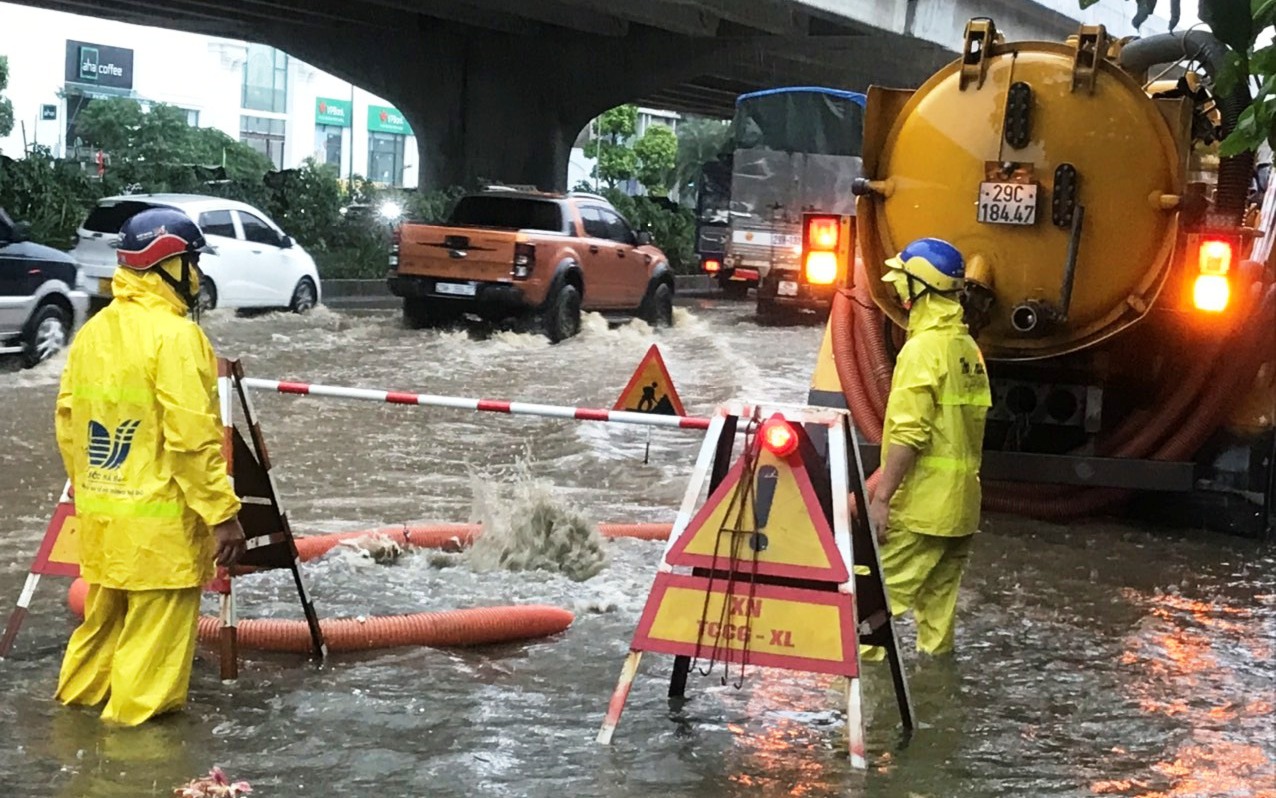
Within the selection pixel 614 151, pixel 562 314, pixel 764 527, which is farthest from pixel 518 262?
pixel 614 151

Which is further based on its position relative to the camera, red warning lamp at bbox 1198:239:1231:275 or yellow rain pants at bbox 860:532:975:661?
red warning lamp at bbox 1198:239:1231:275

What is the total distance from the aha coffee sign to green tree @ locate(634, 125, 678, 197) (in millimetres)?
19778

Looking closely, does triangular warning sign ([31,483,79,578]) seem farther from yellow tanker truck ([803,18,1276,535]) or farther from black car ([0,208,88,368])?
black car ([0,208,88,368])

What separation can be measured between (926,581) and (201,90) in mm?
64570

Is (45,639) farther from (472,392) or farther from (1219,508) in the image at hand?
(472,392)

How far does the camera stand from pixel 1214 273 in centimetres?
829

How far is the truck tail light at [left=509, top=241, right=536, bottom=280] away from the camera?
19766 mm

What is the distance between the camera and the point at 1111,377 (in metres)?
9.17

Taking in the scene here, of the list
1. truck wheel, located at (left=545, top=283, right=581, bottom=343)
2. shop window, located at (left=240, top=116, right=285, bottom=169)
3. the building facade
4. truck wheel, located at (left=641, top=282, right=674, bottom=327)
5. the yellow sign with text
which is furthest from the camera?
shop window, located at (left=240, top=116, right=285, bottom=169)

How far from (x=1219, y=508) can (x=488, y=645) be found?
4.90 m

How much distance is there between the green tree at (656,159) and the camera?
213ft

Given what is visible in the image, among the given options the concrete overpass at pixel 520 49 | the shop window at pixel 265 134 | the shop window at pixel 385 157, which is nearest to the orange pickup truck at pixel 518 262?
the concrete overpass at pixel 520 49

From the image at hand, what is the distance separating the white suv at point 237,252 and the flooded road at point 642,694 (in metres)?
8.95

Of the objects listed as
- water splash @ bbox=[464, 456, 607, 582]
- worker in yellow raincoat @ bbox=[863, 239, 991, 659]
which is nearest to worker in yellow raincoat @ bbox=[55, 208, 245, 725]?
worker in yellow raincoat @ bbox=[863, 239, 991, 659]
